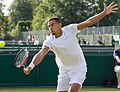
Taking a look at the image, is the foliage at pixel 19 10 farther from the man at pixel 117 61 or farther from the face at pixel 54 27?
the face at pixel 54 27

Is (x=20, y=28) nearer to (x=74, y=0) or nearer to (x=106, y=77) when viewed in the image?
(x=74, y=0)

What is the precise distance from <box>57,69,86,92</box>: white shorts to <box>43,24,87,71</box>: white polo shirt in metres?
0.09

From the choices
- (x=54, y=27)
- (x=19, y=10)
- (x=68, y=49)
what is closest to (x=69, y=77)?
(x=68, y=49)

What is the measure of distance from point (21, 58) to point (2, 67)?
18.3ft

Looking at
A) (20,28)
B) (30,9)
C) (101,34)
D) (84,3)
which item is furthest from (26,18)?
(101,34)

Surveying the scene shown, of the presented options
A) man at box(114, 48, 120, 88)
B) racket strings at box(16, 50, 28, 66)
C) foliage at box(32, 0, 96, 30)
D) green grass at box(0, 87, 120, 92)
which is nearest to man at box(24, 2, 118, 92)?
racket strings at box(16, 50, 28, 66)

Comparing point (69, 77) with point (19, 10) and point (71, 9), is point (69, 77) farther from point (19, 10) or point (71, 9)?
point (19, 10)

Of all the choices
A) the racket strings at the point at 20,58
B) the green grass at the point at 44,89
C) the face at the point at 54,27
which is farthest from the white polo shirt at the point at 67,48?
the green grass at the point at 44,89

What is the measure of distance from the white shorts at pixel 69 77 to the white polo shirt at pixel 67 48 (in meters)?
0.09

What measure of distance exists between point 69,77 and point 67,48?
61 centimetres

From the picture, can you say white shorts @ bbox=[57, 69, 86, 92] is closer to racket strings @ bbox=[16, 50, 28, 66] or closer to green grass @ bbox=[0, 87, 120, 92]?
racket strings @ bbox=[16, 50, 28, 66]

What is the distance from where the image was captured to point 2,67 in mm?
13203

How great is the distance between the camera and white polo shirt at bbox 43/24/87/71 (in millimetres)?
6586

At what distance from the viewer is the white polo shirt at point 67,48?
6.59 m
